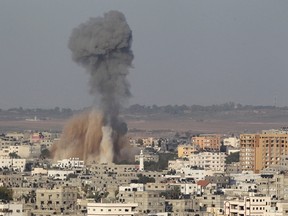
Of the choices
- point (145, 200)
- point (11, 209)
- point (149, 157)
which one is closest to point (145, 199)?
point (145, 200)

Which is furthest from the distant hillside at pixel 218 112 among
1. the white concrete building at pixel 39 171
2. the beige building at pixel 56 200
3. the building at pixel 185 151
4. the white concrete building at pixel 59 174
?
the beige building at pixel 56 200

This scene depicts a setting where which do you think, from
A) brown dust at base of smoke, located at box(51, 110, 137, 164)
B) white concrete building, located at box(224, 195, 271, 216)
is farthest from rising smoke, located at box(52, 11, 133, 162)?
white concrete building, located at box(224, 195, 271, 216)

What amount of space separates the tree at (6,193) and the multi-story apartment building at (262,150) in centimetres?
2254

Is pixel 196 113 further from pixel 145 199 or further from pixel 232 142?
pixel 145 199

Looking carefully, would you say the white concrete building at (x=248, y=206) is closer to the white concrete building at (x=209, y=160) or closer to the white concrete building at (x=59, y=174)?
the white concrete building at (x=59, y=174)

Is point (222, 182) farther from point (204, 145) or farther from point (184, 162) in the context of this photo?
point (204, 145)

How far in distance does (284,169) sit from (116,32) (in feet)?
51.4

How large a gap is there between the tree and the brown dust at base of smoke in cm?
2124

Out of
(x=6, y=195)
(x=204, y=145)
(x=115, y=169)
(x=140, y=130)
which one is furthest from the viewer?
(x=140, y=130)

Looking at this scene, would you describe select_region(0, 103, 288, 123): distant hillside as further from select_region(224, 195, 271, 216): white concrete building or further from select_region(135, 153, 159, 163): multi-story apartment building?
select_region(224, 195, 271, 216): white concrete building

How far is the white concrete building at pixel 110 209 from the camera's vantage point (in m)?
41.2

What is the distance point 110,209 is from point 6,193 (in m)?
13.0

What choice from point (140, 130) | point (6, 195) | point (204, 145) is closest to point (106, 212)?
point (6, 195)

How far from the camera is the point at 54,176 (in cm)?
6725
